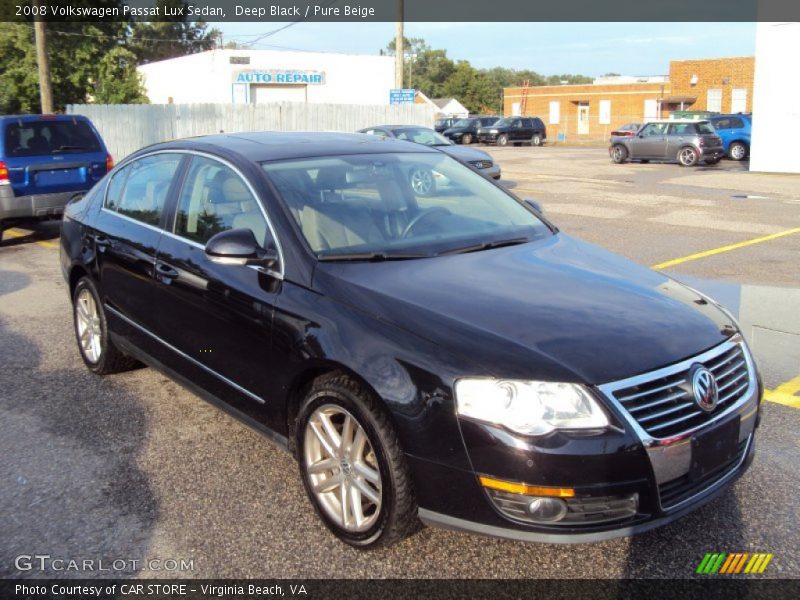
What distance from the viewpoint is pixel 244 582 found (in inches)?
127

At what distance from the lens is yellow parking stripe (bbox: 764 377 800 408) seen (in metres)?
5.05

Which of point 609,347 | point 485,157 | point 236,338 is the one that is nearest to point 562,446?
point 609,347

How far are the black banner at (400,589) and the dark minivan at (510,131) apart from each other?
43721mm

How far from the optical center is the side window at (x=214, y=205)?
4.10 meters

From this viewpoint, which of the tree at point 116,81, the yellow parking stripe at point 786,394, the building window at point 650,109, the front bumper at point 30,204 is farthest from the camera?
the building window at point 650,109

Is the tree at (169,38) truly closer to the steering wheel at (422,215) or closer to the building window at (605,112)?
the building window at (605,112)

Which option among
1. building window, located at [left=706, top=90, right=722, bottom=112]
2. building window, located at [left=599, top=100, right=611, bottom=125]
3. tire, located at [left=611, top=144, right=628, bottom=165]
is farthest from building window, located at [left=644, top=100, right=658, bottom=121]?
tire, located at [left=611, top=144, right=628, bottom=165]

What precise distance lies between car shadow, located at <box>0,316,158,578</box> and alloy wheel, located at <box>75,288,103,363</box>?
19 cm

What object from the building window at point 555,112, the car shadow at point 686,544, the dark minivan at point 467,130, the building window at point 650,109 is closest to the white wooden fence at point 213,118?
the dark minivan at point 467,130

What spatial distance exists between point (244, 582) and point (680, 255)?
8.15 m

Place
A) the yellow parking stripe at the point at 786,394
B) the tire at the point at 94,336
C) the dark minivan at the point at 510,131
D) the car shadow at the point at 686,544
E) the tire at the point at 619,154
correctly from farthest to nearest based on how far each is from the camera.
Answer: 1. the dark minivan at the point at 510,131
2. the tire at the point at 619,154
3. the tire at the point at 94,336
4. the yellow parking stripe at the point at 786,394
5. the car shadow at the point at 686,544

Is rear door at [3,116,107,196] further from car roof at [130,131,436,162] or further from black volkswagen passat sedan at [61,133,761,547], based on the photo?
black volkswagen passat sedan at [61,133,761,547]

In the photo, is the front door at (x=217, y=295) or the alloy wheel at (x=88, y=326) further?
the alloy wheel at (x=88, y=326)

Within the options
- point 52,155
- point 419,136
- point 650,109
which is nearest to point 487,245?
point 52,155
